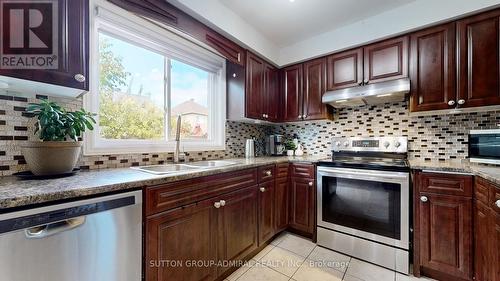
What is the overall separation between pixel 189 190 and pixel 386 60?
2296 millimetres

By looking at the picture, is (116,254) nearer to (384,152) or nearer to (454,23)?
(384,152)

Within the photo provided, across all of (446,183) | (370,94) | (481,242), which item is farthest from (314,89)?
(481,242)

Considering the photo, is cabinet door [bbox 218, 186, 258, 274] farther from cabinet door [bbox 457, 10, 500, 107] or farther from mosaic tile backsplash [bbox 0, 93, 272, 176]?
cabinet door [bbox 457, 10, 500, 107]

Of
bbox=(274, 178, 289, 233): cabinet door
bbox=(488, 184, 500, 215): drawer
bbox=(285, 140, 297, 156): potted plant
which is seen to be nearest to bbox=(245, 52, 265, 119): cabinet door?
bbox=(285, 140, 297, 156): potted plant

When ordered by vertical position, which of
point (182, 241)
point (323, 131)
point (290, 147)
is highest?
point (323, 131)

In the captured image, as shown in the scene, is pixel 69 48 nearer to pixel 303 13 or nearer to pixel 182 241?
pixel 182 241

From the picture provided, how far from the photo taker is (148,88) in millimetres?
1926

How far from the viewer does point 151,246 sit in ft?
3.73

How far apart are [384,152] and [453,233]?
919 mm

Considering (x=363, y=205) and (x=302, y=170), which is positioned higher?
(x=302, y=170)

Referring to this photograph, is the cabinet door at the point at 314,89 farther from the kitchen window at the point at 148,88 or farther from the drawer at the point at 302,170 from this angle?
the kitchen window at the point at 148,88

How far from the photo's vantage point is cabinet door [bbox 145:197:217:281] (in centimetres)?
115

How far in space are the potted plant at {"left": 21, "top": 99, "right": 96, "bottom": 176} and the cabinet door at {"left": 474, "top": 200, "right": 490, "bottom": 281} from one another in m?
2.52

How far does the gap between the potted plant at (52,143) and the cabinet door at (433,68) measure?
273 cm
